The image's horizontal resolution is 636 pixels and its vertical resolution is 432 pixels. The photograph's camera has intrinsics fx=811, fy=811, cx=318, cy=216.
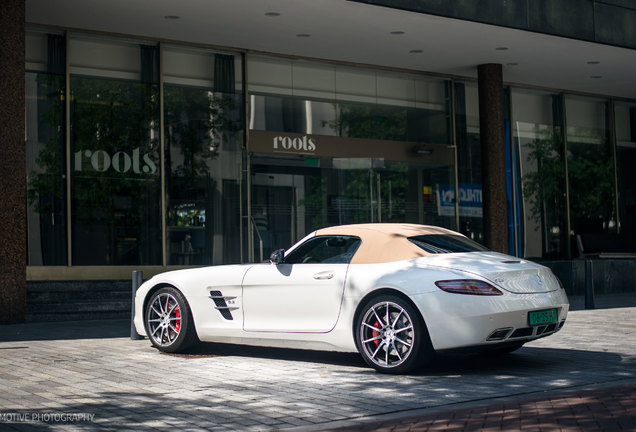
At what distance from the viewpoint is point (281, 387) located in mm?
6562

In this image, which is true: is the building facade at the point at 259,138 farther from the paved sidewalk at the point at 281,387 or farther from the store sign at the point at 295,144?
the paved sidewalk at the point at 281,387

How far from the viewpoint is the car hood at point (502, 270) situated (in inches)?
275

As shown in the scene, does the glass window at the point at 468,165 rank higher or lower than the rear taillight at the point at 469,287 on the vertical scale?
higher

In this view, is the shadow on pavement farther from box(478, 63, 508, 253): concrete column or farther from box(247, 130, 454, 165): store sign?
box(478, 63, 508, 253): concrete column

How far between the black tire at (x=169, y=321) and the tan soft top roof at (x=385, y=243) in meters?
1.95

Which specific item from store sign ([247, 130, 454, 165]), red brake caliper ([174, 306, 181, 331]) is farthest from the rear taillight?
store sign ([247, 130, 454, 165])

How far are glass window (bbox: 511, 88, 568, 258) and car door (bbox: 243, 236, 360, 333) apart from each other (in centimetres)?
1486

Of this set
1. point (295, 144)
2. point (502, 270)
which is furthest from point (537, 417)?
point (295, 144)

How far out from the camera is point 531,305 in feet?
23.1

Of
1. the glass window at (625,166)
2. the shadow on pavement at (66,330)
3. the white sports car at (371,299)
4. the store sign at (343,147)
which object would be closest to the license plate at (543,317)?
the white sports car at (371,299)

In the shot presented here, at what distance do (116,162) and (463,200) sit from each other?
9.15m

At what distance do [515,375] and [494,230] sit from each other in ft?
41.6

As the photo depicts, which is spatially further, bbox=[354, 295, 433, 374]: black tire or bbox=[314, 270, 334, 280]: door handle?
bbox=[314, 270, 334, 280]: door handle

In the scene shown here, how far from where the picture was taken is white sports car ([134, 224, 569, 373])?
6.88 meters
